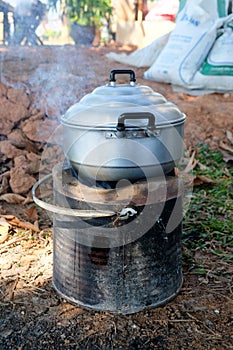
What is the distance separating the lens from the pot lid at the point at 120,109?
5.81ft

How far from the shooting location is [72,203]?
190 centimetres

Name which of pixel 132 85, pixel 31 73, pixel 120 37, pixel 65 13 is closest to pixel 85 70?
pixel 31 73

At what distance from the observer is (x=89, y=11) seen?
10.5 m

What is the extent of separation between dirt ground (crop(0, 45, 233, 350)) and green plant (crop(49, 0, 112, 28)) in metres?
6.48

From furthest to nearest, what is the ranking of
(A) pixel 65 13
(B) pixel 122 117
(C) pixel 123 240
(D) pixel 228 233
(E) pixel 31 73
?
1. (A) pixel 65 13
2. (E) pixel 31 73
3. (D) pixel 228 233
4. (C) pixel 123 240
5. (B) pixel 122 117

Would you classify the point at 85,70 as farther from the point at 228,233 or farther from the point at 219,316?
the point at 219,316

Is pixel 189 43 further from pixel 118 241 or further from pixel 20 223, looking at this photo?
pixel 118 241

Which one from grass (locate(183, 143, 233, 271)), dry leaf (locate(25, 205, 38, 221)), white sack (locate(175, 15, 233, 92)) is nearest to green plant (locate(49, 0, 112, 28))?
white sack (locate(175, 15, 233, 92))

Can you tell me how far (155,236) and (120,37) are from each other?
24.3ft

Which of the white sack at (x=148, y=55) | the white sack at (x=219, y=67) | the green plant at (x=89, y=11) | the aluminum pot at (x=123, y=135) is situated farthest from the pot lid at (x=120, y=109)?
the green plant at (x=89, y=11)

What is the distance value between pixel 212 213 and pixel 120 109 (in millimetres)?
1471

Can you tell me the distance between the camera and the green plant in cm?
1045

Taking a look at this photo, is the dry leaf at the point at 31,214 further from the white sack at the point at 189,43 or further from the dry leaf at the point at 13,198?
the white sack at the point at 189,43

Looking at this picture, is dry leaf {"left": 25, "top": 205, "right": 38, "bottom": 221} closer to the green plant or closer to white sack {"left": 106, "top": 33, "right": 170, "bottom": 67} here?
white sack {"left": 106, "top": 33, "right": 170, "bottom": 67}
